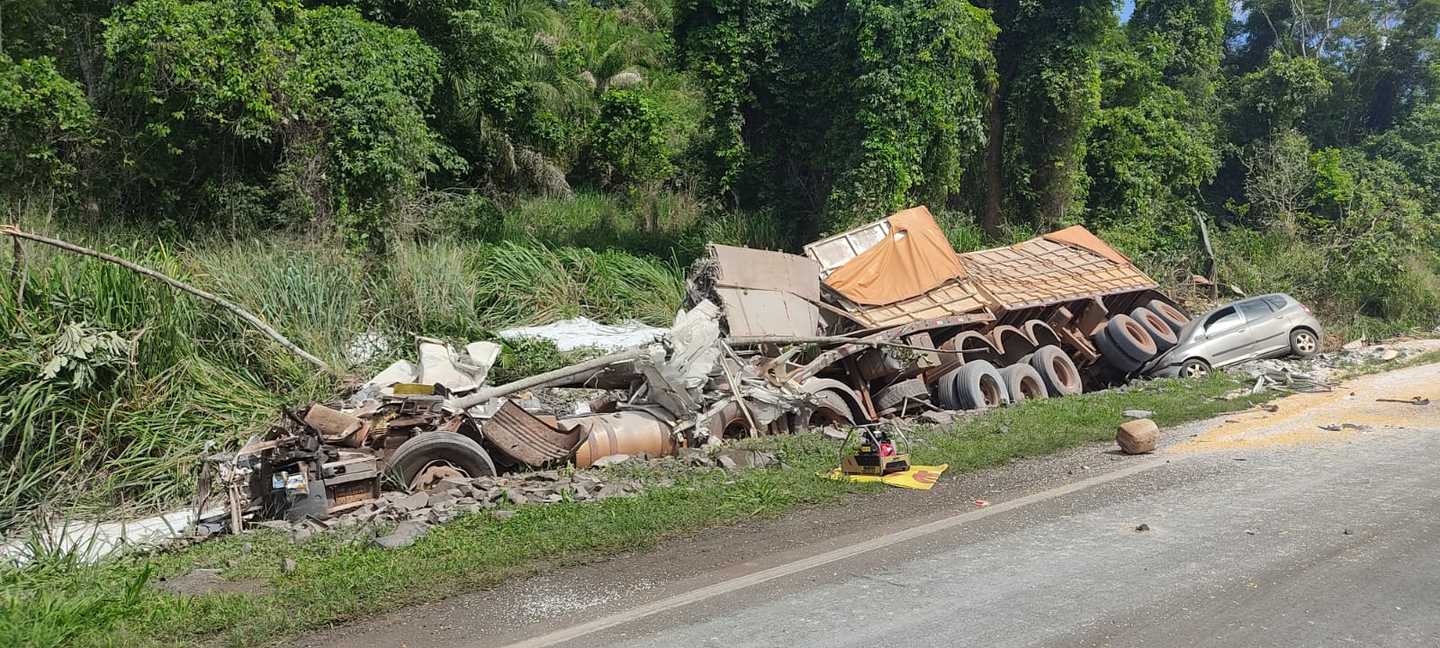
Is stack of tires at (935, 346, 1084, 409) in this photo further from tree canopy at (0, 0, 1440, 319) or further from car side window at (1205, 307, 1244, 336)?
tree canopy at (0, 0, 1440, 319)

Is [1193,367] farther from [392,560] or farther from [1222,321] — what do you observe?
[392,560]

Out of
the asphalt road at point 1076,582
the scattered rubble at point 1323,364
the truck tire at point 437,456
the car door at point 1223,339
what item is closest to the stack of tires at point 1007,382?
the scattered rubble at point 1323,364

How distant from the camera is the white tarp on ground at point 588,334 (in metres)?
15.5

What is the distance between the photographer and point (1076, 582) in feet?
Answer: 19.6

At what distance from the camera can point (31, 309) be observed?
10750mm

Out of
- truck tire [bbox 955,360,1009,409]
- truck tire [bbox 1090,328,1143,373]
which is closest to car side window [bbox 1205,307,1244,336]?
truck tire [bbox 1090,328,1143,373]

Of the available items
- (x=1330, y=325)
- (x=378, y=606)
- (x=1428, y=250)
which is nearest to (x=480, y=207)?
(x=378, y=606)

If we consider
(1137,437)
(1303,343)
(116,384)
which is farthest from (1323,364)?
(116,384)

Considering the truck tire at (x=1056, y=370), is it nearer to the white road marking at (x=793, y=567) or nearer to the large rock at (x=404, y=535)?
the white road marking at (x=793, y=567)

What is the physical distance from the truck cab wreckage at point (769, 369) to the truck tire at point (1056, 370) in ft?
0.11

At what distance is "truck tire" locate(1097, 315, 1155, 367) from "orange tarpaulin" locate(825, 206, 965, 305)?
104 inches

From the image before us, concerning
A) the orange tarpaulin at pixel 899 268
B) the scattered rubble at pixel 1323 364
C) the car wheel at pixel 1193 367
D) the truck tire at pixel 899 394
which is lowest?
the scattered rubble at pixel 1323 364

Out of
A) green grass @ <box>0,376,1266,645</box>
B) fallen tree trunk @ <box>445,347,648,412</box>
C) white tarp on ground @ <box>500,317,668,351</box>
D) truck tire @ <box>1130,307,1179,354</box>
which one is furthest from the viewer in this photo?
truck tire @ <box>1130,307,1179,354</box>

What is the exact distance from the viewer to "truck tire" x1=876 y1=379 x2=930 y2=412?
13.2 meters
